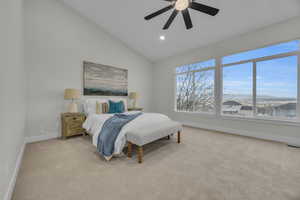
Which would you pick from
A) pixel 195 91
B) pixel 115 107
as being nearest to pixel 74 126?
pixel 115 107

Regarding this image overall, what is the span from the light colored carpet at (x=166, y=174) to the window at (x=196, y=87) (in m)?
2.06

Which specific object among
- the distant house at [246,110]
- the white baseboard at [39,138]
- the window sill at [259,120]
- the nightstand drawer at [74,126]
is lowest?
the white baseboard at [39,138]

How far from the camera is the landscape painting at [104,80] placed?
12.7 ft

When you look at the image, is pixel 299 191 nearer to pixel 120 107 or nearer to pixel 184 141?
pixel 184 141

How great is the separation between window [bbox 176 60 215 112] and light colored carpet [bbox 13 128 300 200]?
206 centimetres

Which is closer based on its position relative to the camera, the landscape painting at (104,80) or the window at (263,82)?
the window at (263,82)

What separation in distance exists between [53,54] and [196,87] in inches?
189

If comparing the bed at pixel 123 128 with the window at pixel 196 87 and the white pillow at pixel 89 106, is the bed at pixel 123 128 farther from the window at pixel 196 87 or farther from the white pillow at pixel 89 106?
the window at pixel 196 87

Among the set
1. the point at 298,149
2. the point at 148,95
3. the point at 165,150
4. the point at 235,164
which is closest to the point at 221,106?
the point at 298,149

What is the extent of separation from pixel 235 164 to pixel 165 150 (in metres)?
1.22

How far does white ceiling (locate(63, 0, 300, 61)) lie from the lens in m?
2.73

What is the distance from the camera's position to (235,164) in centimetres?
200

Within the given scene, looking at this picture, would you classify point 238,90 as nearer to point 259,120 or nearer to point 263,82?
point 263,82

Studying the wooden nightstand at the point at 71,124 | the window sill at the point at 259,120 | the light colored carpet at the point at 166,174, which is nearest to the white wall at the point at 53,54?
the wooden nightstand at the point at 71,124
